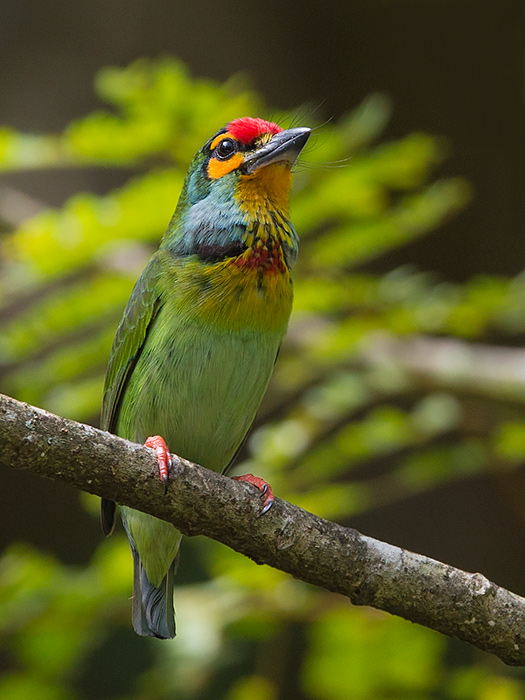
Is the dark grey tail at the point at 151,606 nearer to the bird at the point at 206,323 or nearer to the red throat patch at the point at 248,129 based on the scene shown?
the bird at the point at 206,323

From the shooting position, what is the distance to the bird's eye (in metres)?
3.32

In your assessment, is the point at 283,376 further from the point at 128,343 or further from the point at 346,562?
the point at 346,562

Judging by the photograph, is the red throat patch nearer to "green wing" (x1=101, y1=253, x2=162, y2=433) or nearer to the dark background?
"green wing" (x1=101, y1=253, x2=162, y2=433)

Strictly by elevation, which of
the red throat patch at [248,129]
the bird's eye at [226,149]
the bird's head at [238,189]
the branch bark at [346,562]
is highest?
the red throat patch at [248,129]

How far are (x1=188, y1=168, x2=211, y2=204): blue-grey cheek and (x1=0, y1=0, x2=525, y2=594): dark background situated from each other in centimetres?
278

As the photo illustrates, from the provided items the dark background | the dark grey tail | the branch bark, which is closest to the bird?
the dark grey tail

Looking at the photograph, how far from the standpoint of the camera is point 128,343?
10.7 ft

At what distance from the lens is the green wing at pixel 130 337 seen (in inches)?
124

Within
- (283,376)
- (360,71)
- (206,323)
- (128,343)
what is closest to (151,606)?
(128,343)

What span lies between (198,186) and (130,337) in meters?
0.65

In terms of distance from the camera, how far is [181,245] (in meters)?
3.19

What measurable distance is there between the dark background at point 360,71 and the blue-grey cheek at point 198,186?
2.78 m

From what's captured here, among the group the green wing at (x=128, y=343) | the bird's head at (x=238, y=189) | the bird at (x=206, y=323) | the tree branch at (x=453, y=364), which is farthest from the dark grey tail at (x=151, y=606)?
the tree branch at (x=453, y=364)

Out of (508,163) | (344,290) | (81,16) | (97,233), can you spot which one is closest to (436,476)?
(344,290)
